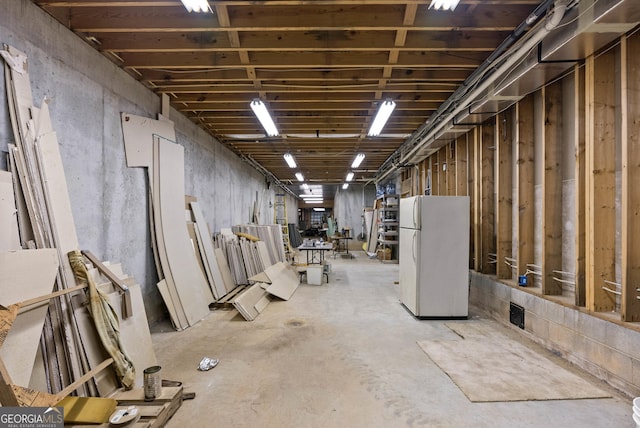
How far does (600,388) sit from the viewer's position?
252 cm

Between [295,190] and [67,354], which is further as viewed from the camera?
[295,190]

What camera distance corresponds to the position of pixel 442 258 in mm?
4344

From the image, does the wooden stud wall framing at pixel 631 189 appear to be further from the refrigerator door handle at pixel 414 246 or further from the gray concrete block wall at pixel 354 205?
the gray concrete block wall at pixel 354 205

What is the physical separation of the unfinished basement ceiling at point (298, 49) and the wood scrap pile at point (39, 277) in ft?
3.40

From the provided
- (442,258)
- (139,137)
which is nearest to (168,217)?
(139,137)

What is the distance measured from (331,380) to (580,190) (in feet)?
9.40

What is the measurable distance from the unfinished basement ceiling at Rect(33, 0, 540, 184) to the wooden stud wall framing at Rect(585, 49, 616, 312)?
0.90m

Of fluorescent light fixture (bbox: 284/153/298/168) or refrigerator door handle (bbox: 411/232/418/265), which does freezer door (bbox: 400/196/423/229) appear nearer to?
refrigerator door handle (bbox: 411/232/418/265)

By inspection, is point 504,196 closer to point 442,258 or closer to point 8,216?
point 442,258

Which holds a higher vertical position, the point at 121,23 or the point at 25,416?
the point at 121,23

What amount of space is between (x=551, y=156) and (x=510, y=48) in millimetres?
1274

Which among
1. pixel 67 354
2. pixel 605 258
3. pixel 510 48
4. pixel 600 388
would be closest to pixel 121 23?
pixel 67 354

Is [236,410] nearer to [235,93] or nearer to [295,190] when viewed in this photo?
[235,93]

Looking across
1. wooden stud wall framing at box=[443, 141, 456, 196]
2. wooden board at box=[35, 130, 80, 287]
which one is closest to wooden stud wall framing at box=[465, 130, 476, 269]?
wooden stud wall framing at box=[443, 141, 456, 196]
